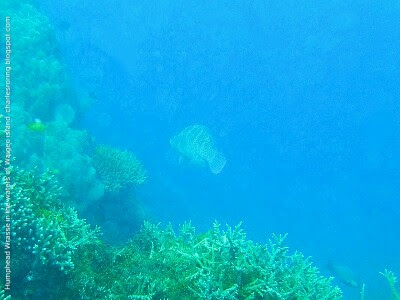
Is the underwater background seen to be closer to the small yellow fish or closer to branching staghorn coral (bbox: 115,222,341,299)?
the small yellow fish

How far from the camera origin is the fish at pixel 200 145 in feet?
26.6

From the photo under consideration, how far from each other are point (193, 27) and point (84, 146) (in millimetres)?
46799

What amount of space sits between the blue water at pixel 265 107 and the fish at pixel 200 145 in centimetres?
150

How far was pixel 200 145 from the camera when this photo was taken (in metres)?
8.14

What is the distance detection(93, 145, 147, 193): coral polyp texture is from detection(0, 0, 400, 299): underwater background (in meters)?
0.04

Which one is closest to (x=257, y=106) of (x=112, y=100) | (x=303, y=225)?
(x=303, y=225)

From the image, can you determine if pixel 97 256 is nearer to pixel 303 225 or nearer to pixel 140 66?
pixel 303 225

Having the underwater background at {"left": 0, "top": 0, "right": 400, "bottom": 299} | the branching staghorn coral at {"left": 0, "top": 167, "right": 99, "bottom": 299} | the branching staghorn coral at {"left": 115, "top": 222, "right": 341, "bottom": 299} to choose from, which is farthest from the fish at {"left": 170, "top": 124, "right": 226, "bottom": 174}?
the branching staghorn coral at {"left": 0, "top": 167, "right": 99, "bottom": 299}

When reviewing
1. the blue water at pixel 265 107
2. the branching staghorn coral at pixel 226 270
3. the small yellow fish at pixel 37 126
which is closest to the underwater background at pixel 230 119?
the small yellow fish at pixel 37 126

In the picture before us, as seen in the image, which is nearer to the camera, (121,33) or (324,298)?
(324,298)

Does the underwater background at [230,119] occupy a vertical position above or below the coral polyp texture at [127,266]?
above

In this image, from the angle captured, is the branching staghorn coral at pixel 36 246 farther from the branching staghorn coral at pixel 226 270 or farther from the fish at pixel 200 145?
the fish at pixel 200 145

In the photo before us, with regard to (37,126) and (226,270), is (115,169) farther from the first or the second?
(226,270)

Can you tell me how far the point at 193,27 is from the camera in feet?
169
